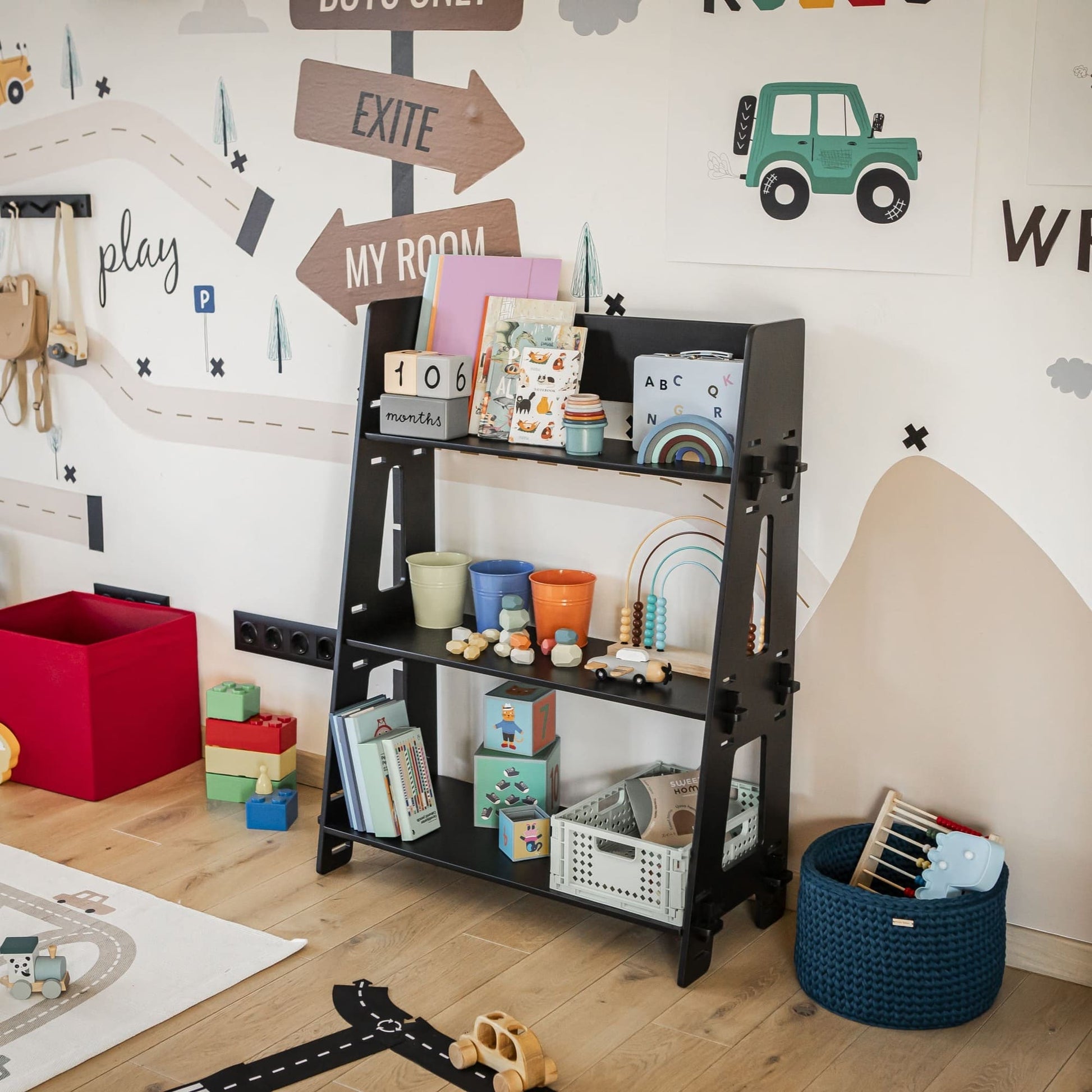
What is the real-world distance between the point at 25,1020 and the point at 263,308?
1.44m

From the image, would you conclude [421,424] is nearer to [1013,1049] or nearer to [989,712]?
[989,712]

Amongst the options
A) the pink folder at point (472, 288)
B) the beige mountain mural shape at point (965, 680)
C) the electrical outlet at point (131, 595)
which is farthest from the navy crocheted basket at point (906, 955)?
the electrical outlet at point (131, 595)

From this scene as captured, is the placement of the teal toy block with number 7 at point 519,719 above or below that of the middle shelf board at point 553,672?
below

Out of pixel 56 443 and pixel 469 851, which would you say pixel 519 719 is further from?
pixel 56 443

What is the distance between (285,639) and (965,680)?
1.44 metres

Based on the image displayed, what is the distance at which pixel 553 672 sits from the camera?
2223 millimetres

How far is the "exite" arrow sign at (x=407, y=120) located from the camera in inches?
93.0

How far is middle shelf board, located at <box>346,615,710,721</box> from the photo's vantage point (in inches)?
82.3

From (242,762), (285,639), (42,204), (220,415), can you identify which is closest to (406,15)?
(220,415)

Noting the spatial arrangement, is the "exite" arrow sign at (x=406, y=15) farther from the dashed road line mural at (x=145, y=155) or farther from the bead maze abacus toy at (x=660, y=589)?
the bead maze abacus toy at (x=660, y=589)

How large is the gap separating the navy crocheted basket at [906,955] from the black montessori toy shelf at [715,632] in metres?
0.20

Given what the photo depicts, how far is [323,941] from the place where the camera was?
2.19 meters

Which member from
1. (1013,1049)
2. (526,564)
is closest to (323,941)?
(526,564)

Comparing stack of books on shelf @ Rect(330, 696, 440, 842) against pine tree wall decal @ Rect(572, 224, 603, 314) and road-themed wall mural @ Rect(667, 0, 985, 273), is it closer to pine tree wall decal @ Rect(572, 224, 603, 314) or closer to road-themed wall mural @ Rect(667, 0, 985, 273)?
pine tree wall decal @ Rect(572, 224, 603, 314)
